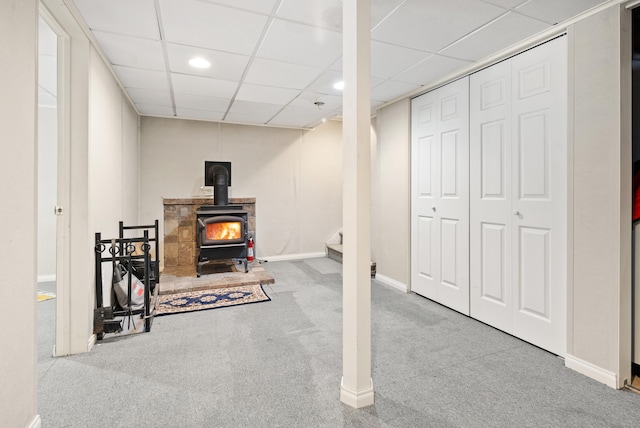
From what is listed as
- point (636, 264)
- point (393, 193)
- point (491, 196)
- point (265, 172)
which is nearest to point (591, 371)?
point (636, 264)

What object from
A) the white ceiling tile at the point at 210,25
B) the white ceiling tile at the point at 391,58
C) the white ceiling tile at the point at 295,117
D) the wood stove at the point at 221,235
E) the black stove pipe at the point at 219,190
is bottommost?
the wood stove at the point at 221,235

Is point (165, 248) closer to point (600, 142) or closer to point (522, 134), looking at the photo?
point (522, 134)

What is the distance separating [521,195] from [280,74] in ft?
8.02

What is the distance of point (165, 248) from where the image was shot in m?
4.89

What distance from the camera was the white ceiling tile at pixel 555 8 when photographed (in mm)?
1957

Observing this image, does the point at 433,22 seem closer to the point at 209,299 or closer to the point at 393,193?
the point at 393,193

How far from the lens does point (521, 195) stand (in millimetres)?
2547

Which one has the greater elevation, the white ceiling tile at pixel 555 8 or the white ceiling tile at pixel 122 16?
the white ceiling tile at pixel 122 16

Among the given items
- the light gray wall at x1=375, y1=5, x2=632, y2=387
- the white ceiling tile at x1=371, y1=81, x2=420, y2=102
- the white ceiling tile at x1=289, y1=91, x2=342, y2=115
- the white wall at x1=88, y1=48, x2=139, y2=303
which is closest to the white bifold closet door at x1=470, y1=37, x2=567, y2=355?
the light gray wall at x1=375, y1=5, x2=632, y2=387

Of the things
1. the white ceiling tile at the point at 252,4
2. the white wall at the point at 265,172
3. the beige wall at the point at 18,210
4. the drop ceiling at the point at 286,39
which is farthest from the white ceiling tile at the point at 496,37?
the white wall at the point at 265,172

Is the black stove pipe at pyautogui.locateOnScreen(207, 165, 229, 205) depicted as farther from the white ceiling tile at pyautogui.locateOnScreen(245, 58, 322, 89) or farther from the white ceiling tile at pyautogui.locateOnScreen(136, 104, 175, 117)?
the white ceiling tile at pyautogui.locateOnScreen(245, 58, 322, 89)

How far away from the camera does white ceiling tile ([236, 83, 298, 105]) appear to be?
3.62m

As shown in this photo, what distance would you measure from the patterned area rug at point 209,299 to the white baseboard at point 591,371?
2.65m

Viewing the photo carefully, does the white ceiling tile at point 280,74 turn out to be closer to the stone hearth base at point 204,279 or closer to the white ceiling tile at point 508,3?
the white ceiling tile at point 508,3
